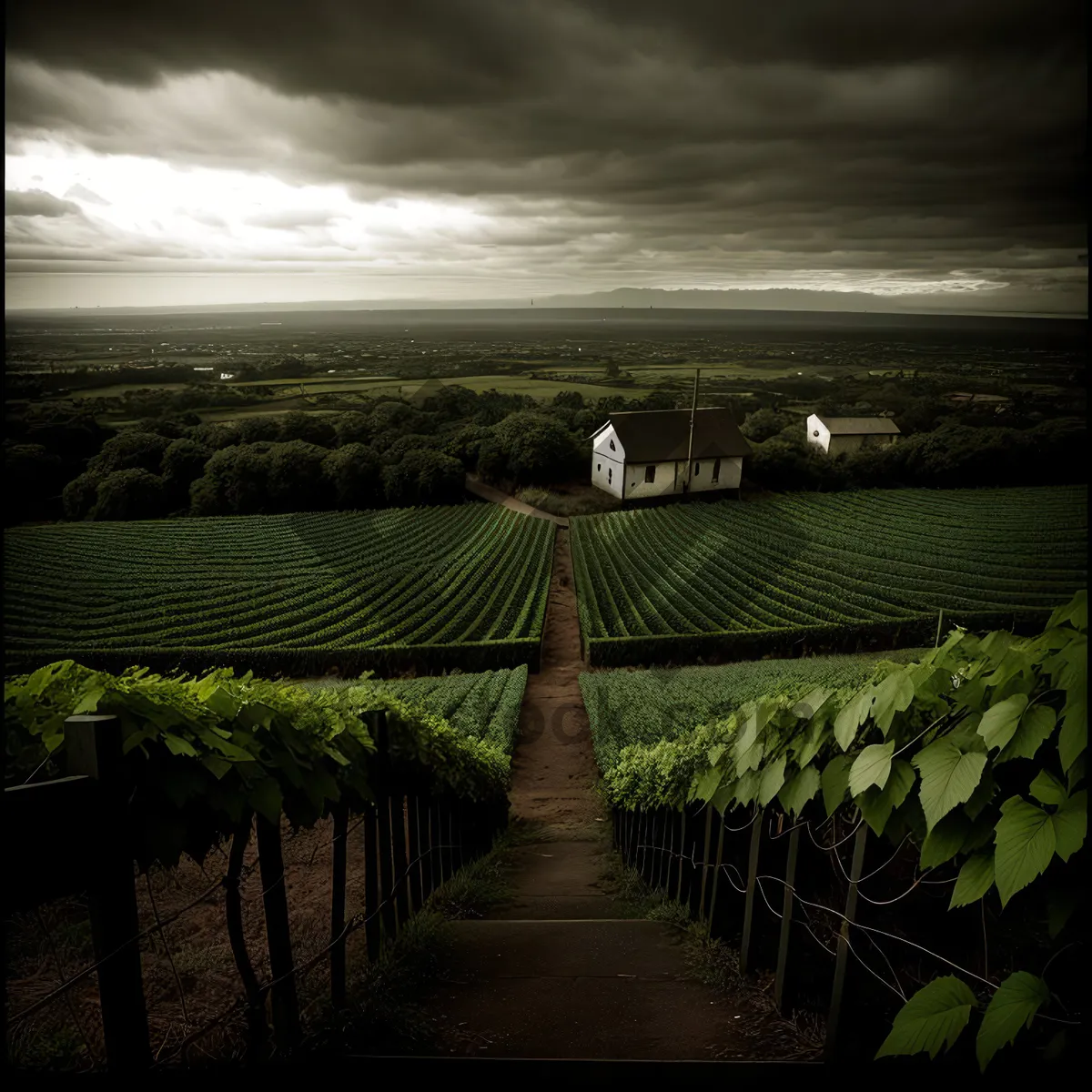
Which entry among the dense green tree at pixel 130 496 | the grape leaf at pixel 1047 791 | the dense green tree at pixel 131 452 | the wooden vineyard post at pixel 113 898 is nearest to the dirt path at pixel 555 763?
the dense green tree at pixel 130 496

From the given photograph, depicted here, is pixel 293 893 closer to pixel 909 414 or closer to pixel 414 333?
pixel 414 333

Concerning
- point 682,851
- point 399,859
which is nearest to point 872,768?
point 682,851

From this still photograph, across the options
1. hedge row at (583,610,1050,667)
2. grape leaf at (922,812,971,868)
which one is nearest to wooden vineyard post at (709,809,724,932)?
grape leaf at (922,812,971,868)

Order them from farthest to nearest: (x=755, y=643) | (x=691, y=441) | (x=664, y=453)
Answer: (x=755, y=643) < (x=691, y=441) < (x=664, y=453)

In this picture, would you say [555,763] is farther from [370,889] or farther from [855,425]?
[370,889]

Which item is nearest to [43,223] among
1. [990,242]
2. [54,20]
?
[54,20]

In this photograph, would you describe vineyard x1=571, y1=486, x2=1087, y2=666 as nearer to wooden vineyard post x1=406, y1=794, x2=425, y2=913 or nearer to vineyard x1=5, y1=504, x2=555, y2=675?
vineyard x1=5, y1=504, x2=555, y2=675

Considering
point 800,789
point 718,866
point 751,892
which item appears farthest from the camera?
point 718,866
